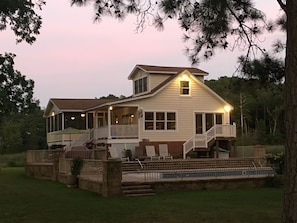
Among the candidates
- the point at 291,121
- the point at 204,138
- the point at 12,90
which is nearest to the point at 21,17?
the point at 12,90

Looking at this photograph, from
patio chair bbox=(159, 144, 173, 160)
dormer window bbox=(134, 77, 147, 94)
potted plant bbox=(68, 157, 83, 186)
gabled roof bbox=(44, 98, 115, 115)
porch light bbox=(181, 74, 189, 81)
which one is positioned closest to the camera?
potted plant bbox=(68, 157, 83, 186)

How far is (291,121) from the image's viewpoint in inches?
256

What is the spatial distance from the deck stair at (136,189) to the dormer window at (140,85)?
60.2 ft

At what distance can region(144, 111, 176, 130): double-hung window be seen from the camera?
33.6 m

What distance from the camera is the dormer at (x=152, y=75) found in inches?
1399

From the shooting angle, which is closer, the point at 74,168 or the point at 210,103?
the point at 74,168

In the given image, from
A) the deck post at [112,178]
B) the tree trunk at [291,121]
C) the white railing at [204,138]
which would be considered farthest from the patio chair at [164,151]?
the tree trunk at [291,121]

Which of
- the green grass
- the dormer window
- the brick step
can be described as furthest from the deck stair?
the dormer window

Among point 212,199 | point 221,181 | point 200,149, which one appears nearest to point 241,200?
point 212,199

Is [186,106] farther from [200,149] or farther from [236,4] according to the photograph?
[236,4]

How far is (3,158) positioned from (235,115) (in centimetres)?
3427

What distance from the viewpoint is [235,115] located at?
2712 inches

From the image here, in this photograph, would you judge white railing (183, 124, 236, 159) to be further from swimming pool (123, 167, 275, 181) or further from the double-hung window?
swimming pool (123, 167, 275, 181)

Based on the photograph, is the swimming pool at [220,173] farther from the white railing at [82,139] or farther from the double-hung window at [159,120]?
the white railing at [82,139]
